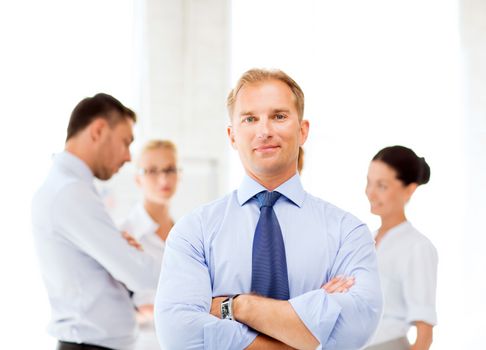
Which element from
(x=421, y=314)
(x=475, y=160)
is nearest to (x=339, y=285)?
(x=421, y=314)

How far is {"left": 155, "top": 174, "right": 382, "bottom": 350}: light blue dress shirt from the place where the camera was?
1532 mm

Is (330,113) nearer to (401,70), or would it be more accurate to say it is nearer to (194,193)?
(401,70)

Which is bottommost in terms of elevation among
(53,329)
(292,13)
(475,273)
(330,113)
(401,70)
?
(53,329)

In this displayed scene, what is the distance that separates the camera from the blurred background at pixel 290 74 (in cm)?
235

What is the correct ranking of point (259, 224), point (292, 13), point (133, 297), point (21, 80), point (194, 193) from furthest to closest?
point (194, 193) → point (21, 80) → point (292, 13) → point (133, 297) → point (259, 224)

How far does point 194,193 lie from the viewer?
3.86 m

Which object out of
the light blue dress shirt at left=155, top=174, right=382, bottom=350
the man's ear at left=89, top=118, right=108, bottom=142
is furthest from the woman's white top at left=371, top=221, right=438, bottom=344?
the man's ear at left=89, top=118, right=108, bottom=142

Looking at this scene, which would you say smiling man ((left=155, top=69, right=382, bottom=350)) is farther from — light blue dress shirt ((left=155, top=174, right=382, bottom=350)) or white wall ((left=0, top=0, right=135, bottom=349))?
white wall ((left=0, top=0, right=135, bottom=349))

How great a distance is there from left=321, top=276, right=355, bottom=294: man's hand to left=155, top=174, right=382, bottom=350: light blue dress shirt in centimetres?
2

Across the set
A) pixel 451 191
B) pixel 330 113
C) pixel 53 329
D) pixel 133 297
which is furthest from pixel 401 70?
pixel 53 329

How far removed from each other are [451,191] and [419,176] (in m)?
0.15

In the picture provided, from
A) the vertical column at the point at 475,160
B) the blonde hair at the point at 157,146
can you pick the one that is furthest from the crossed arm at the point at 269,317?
the blonde hair at the point at 157,146

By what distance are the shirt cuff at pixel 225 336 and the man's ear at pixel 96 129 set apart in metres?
1.17

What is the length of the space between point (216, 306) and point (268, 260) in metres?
0.18
